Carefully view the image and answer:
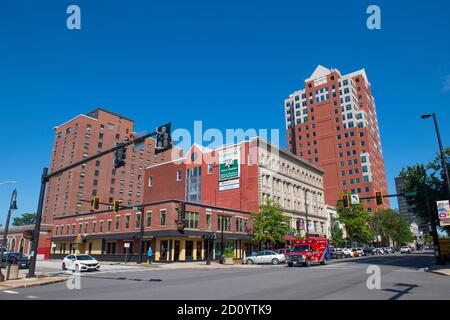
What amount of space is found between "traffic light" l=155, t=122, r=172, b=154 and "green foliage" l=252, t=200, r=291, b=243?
35.9 metres

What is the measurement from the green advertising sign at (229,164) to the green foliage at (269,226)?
9.92 meters

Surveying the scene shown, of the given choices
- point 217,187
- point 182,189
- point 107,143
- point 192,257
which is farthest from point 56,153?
point 192,257

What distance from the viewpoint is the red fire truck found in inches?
1187

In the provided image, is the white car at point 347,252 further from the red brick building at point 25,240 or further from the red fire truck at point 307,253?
the red brick building at point 25,240

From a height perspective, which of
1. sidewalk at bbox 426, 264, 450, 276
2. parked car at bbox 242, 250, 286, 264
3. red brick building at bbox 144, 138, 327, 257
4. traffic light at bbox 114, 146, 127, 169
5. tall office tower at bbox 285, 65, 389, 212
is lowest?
sidewalk at bbox 426, 264, 450, 276

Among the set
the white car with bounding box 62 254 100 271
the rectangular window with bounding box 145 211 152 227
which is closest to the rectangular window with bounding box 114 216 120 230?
the rectangular window with bounding box 145 211 152 227

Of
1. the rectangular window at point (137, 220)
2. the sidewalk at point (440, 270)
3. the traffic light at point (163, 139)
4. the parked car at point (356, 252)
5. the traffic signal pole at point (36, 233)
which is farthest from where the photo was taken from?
the parked car at point (356, 252)

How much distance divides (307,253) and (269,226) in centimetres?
1685

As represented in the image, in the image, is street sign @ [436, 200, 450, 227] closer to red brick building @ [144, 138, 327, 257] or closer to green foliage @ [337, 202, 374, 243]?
red brick building @ [144, 138, 327, 257]

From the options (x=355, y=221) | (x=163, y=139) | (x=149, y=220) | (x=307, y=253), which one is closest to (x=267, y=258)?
(x=307, y=253)

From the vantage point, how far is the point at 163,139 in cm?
1367

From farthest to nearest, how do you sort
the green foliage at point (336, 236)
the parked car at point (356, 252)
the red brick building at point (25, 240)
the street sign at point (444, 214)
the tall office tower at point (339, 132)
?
the tall office tower at point (339, 132)
the red brick building at point (25, 240)
the green foliage at point (336, 236)
the parked car at point (356, 252)
the street sign at point (444, 214)

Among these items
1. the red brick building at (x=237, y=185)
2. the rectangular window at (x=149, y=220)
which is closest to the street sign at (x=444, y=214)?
the red brick building at (x=237, y=185)

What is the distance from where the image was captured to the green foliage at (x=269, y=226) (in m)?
47.1
